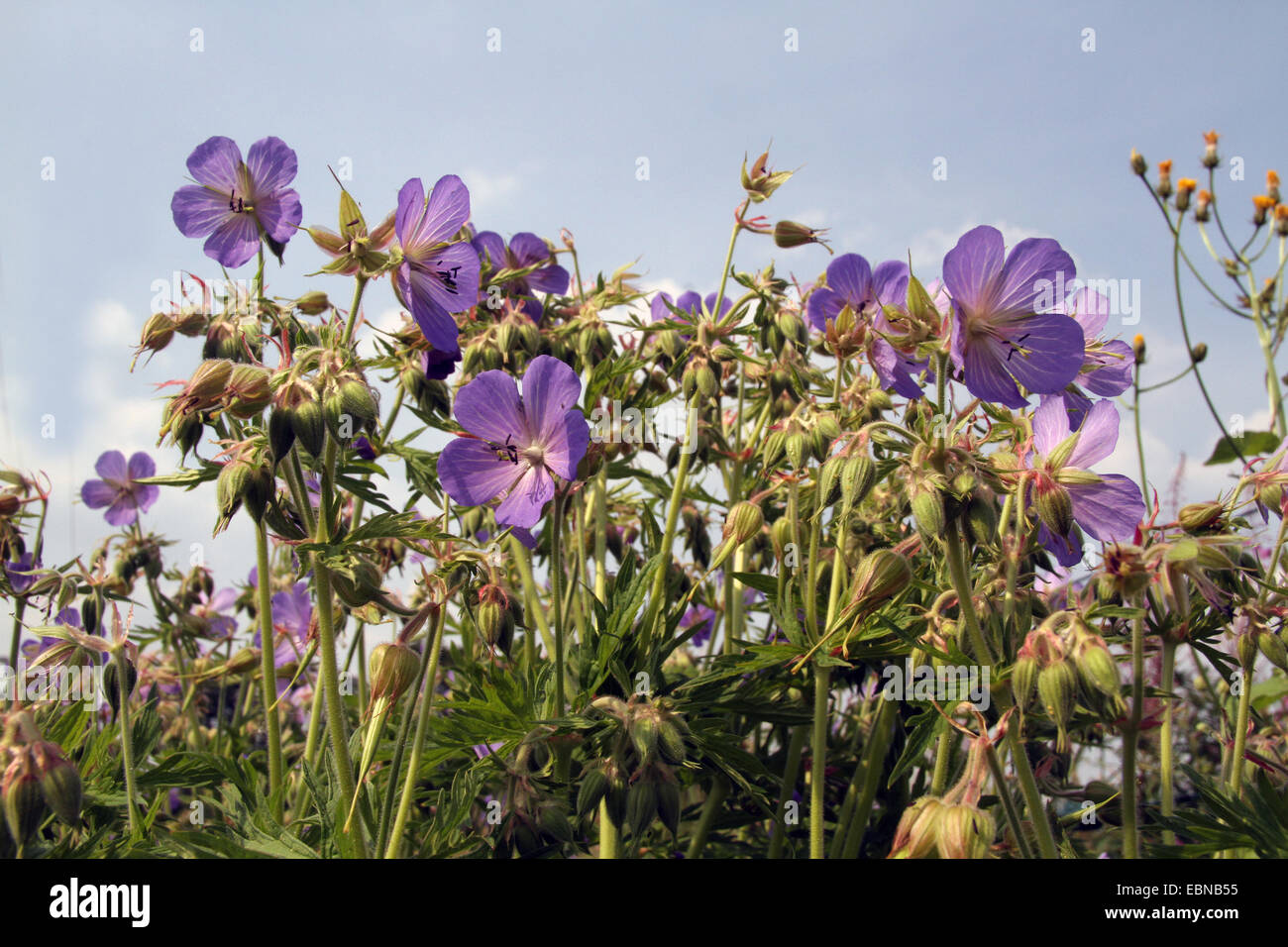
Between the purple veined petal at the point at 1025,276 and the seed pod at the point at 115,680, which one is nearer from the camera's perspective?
the purple veined petal at the point at 1025,276

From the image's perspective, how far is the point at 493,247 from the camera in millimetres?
2295

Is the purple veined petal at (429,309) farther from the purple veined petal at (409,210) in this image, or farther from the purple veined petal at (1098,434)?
the purple veined petal at (1098,434)

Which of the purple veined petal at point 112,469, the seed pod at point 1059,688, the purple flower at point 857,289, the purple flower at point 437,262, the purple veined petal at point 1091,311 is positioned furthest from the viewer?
the purple veined petal at point 112,469

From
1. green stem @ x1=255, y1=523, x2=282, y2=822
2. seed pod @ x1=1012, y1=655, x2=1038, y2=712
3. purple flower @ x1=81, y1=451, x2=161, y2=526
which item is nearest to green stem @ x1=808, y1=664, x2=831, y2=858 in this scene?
seed pod @ x1=1012, y1=655, x2=1038, y2=712

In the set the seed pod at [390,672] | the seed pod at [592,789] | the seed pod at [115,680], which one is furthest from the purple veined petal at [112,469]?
the seed pod at [592,789]

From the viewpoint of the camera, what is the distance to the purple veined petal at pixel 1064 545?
4.45 feet

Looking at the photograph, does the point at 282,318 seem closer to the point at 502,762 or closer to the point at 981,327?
the point at 502,762

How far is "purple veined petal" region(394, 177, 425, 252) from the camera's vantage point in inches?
61.4

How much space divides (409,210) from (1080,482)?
3.82 ft

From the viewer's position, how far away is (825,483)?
1393 mm

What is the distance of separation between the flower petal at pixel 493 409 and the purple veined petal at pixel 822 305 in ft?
2.65

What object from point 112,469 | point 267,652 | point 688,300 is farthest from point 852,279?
point 112,469
